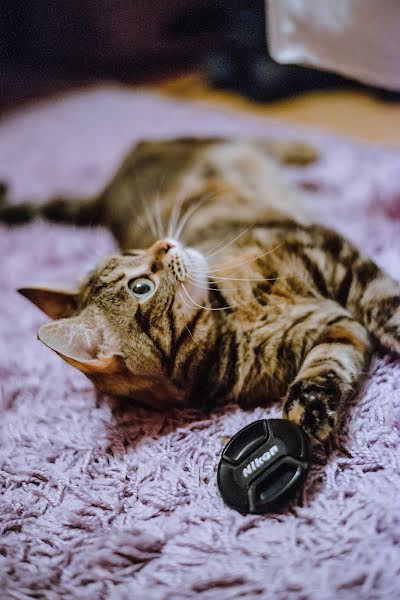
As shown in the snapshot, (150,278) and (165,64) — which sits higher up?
(150,278)

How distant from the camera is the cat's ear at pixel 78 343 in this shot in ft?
3.10

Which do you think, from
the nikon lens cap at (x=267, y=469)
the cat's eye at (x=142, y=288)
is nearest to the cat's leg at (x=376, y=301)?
the nikon lens cap at (x=267, y=469)

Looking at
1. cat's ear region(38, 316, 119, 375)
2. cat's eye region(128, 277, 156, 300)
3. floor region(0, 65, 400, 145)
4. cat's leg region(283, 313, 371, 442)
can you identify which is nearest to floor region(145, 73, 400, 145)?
floor region(0, 65, 400, 145)

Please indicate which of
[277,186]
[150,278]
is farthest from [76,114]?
[150,278]

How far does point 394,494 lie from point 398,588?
0.14 meters

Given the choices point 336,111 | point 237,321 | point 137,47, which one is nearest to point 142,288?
point 237,321

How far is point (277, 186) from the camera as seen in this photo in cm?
160

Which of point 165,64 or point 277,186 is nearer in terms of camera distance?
point 277,186

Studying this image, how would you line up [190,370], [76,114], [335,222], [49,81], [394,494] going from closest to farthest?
[394,494] → [190,370] → [335,222] → [76,114] → [49,81]

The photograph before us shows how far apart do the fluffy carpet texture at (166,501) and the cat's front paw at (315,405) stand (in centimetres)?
5

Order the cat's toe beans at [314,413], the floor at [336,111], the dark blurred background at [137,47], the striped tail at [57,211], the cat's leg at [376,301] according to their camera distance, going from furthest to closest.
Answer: the dark blurred background at [137,47], the floor at [336,111], the striped tail at [57,211], the cat's leg at [376,301], the cat's toe beans at [314,413]

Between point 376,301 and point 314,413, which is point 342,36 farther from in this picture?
point 314,413

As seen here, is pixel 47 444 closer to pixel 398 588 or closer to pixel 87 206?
pixel 398 588

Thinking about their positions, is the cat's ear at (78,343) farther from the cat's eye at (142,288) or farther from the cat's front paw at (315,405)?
the cat's front paw at (315,405)
